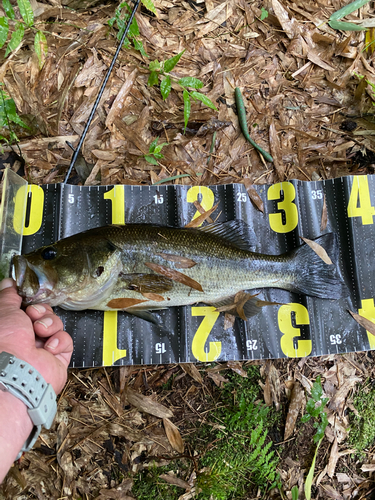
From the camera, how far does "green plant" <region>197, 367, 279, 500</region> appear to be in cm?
301

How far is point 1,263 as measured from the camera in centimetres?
298

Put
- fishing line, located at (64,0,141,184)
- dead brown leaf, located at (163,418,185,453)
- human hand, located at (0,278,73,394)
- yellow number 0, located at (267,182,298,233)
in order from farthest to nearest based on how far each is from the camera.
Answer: yellow number 0, located at (267,182,298,233), fishing line, located at (64,0,141,184), dead brown leaf, located at (163,418,185,453), human hand, located at (0,278,73,394)

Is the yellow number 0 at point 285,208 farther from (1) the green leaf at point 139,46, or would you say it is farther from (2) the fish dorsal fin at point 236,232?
(1) the green leaf at point 139,46

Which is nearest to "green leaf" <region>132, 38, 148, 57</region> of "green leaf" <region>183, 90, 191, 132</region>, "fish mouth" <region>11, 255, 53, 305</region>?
"green leaf" <region>183, 90, 191, 132</region>

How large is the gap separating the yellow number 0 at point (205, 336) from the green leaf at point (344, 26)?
343 centimetres

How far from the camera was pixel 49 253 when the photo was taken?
2.79 m

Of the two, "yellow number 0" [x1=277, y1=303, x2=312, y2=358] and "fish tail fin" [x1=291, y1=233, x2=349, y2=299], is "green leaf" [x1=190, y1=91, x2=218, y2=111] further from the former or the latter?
"yellow number 0" [x1=277, y1=303, x2=312, y2=358]

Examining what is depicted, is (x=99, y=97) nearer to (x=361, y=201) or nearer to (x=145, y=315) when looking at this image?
(x=145, y=315)

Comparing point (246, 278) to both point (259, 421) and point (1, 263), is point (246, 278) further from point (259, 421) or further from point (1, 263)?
point (1, 263)

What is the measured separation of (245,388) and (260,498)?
2.99ft

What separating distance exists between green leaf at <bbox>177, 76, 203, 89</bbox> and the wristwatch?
2.87m

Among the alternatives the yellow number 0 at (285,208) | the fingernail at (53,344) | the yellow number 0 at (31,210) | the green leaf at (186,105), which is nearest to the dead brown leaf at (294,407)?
the yellow number 0 at (285,208)

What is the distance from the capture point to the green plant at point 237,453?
3.01m

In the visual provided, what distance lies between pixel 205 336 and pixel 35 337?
4.80 feet
